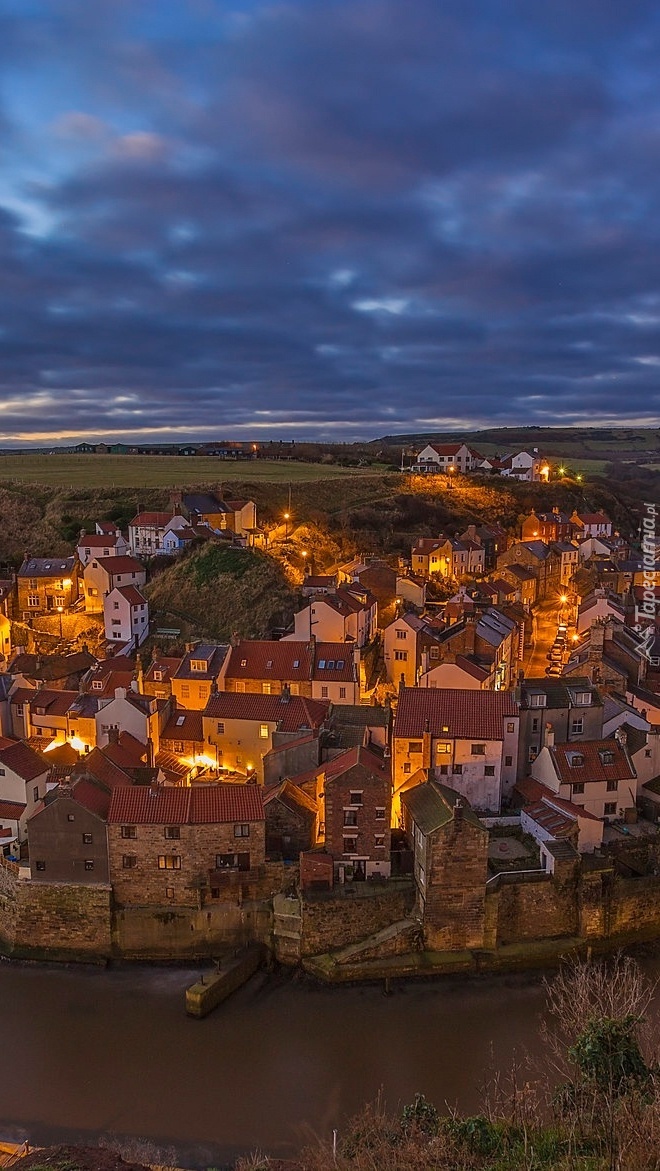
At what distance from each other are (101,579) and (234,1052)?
41.4 m

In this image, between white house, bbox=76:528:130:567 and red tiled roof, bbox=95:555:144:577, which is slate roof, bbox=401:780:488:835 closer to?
red tiled roof, bbox=95:555:144:577

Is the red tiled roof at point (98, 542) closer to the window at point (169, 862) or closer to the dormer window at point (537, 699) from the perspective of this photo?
the window at point (169, 862)

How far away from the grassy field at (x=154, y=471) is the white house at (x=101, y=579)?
25.7 meters

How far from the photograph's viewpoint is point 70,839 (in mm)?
25203

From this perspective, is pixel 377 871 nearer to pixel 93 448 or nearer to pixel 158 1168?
pixel 158 1168

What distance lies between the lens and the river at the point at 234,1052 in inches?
744

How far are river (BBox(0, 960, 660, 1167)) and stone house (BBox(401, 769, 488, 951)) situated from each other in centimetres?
150

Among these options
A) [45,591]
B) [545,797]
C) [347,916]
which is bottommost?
[347,916]

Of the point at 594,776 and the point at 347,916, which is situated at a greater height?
the point at 594,776

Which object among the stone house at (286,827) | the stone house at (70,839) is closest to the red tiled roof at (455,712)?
the stone house at (286,827)

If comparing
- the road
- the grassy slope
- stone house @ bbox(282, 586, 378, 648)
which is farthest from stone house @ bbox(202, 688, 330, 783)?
the road

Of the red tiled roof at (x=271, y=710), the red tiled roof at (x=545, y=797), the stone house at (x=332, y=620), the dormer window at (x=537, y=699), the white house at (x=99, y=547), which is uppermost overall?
the white house at (x=99, y=547)

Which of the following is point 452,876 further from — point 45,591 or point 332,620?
point 45,591

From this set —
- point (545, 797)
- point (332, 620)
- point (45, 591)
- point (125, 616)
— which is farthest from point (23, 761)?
point (45, 591)
